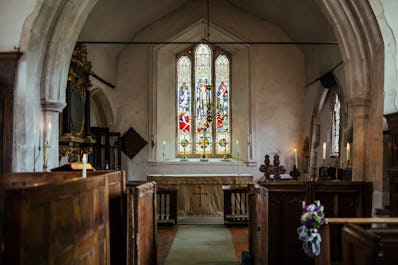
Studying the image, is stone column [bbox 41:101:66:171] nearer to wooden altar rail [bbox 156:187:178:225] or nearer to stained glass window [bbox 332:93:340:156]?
wooden altar rail [bbox 156:187:178:225]

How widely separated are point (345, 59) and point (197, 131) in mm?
6645

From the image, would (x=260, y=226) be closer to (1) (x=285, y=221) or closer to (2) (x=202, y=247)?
(1) (x=285, y=221)

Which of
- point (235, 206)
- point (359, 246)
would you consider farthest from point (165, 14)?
point (359, 246)

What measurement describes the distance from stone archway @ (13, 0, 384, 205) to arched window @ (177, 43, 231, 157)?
20.1 feet

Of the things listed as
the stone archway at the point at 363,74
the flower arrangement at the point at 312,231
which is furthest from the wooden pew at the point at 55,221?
the stone archway at the point at 363,74

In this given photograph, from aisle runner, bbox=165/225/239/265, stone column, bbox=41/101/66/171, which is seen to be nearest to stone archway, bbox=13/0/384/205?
stone column, bbox=41/101/66/171

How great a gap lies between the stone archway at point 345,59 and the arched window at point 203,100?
614 cm

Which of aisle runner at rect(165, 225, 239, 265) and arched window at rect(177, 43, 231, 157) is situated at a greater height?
arched window at rect(177, 43, 231, 157)

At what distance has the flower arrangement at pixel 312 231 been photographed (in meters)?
3.42

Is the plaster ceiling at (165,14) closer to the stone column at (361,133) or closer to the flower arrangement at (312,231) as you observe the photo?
the stone column at (361,133)

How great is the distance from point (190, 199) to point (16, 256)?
8.39 m

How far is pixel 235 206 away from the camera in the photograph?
903 centimetres

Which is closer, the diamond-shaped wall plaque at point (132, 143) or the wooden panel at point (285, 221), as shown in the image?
the wooden panel at point (285, 221)

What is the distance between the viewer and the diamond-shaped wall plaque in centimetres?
1222
